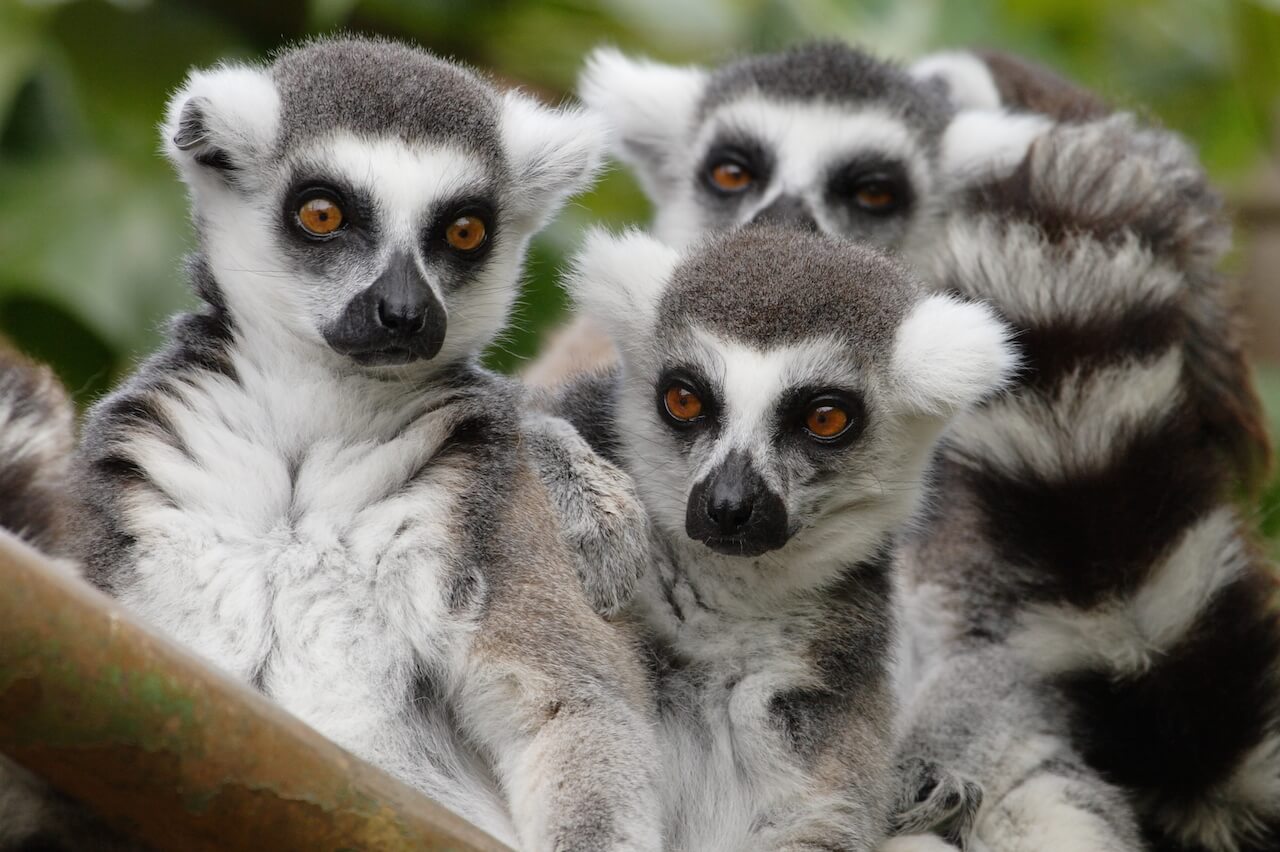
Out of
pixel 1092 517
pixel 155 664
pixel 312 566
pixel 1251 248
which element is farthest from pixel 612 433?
pixel 1251 248

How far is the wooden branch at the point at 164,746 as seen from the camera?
6.07 feet

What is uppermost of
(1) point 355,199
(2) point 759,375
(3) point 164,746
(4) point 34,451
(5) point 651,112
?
(1) point 355,199

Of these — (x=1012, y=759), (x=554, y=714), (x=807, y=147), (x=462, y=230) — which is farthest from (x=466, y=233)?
(x=807, y=147)

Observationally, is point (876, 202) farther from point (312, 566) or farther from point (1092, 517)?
point (312, 566)

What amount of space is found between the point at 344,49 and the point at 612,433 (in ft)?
2.89

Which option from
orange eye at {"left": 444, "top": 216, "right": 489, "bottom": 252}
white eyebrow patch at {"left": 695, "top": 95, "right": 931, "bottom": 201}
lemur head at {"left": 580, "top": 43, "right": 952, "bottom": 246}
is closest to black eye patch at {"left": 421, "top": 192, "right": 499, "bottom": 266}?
orange eye at {"left": 444, "top": 216, "right": 489, "bottom": 252}

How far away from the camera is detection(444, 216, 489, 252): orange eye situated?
9.17ft

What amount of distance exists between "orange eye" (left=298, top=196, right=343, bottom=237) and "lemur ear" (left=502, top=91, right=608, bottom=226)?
0.38m

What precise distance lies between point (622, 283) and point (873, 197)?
1.45m

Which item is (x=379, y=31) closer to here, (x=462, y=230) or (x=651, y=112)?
(x=651, y=112)

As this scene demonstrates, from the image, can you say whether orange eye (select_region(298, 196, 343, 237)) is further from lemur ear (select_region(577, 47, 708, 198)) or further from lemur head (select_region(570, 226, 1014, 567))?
lemur ear (select_region(577, 47, 708, 198))

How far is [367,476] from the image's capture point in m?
2.62

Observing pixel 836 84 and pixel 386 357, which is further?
pixel 836 84

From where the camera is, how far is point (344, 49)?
9.69 feet
